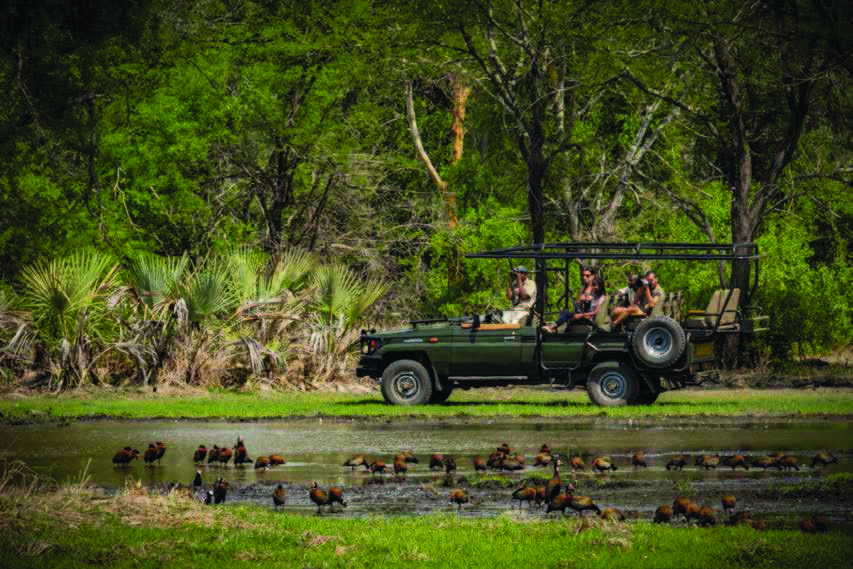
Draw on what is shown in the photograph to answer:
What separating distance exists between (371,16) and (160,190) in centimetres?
734

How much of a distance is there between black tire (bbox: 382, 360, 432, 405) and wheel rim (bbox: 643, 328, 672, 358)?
3798 mm

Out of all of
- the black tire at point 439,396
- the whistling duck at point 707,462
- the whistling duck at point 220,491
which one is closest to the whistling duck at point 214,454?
the whistling duck at point 220,491

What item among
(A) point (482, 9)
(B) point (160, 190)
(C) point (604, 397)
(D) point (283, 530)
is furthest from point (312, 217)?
(D) point (283, 530)

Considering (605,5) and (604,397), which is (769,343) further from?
(604,397)

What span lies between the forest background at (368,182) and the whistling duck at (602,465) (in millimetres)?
9339

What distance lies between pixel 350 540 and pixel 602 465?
4602mm

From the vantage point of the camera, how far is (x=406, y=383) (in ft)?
76.3

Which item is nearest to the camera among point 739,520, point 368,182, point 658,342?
point 739,520

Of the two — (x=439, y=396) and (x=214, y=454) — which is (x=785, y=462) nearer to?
(x=214, y=454)

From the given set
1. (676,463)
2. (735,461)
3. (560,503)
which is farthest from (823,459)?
(560,503)

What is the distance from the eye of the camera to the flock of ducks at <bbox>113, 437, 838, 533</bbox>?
420 inches

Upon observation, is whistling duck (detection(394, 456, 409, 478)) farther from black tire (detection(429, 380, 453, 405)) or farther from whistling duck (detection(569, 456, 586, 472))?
black tire (detection(429, 380, 453, 405))

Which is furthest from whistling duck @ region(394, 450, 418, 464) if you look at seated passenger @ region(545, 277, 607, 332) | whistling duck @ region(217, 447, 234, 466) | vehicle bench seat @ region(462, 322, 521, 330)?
seated passenger @ region(545, 277, 607, 332)

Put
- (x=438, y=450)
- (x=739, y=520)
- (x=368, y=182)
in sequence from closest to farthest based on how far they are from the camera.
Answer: (x=739, y=520)
(x=438, y=450)
(x=368, y=182)
